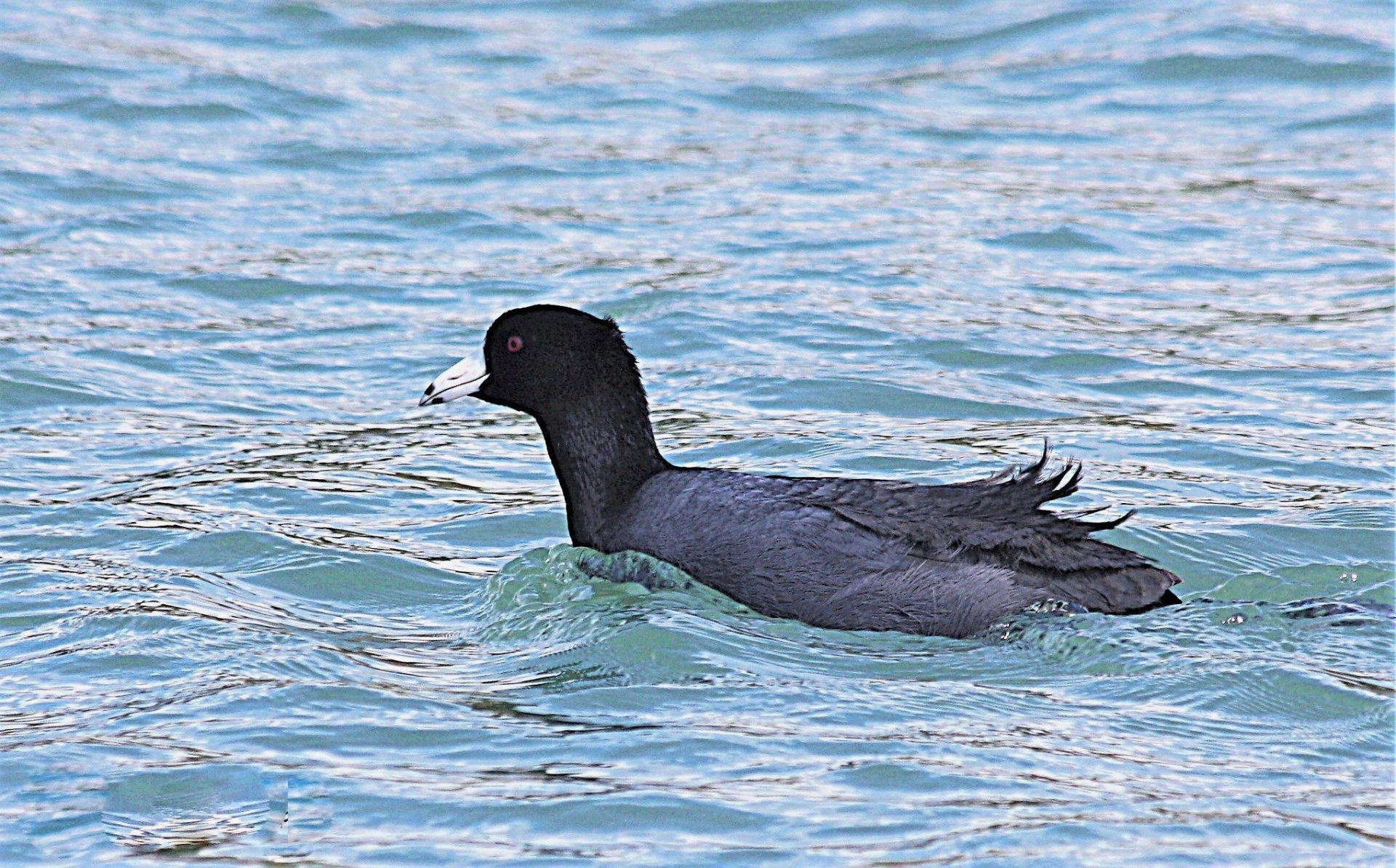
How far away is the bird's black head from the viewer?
7.22m

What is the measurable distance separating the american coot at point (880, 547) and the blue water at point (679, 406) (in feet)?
0.37

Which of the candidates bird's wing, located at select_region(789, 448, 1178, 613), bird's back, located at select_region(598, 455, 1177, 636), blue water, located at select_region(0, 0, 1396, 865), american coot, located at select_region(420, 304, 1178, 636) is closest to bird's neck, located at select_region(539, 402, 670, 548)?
american coot, located at select_region(420, 304, 1178, 636)

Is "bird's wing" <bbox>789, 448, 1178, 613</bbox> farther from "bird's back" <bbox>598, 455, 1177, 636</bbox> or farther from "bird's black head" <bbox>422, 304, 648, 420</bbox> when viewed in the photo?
"bird's black head" <bbox>422, 304, 648, 420</bbox>

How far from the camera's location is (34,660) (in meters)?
6.37

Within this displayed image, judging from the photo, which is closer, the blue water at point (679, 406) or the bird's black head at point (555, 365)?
the blue water at point (679, 406)

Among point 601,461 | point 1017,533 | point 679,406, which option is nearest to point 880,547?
point 1017,533

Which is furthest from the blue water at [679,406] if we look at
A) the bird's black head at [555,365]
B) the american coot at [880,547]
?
the bird's black head at [555,365]

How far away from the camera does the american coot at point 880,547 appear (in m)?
6.34

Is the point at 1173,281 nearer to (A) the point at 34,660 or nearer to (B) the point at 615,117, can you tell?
(B) the point at 615,117

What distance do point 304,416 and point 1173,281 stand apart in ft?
16.7

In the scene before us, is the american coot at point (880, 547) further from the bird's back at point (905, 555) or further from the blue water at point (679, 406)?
the blue water at point (679, 406)

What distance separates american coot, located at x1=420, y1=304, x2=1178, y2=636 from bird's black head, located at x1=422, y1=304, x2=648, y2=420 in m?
0.37

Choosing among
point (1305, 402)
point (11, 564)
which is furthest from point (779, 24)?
point (11, 564)

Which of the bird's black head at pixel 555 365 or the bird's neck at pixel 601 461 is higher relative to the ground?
the bird's black head at pixel 555 365
